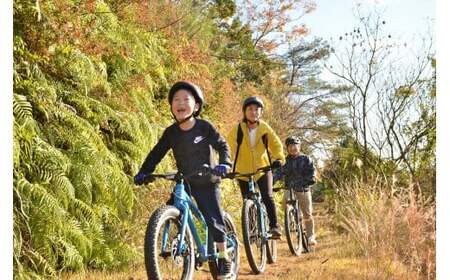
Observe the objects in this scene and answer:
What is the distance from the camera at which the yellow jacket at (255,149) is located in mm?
5598

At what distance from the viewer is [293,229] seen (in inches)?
277

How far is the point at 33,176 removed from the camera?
14.5 ft

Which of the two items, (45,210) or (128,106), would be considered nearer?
(45,210)

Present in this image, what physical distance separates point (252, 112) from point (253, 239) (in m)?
1.23

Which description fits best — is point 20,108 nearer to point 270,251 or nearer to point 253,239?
point 253,239

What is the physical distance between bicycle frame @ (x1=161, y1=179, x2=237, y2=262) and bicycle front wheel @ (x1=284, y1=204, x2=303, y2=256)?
257cm

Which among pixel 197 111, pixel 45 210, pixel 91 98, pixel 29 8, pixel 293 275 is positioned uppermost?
pixel 29 8

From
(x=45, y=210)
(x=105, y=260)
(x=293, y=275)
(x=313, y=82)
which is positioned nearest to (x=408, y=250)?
(x=293, y=275)

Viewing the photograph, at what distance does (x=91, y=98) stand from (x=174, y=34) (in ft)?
3.85

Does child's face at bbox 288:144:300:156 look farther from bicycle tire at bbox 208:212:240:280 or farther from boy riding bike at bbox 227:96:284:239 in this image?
bicycle tire at bbox 208:212:240:280

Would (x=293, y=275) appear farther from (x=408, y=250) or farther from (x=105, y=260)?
(x=105, y=260)

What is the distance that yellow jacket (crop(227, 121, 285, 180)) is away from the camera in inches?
220

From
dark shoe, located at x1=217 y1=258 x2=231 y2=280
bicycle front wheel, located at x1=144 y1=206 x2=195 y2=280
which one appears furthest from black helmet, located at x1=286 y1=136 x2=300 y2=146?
bicycle front wheel, located at x1=144 y1=206 x2=195 y2=280

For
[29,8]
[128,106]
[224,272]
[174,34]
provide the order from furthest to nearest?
[174,34] → [128,106] → [224,272] → [29,8]
